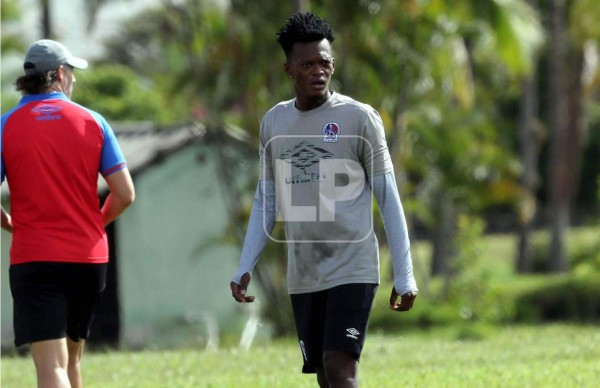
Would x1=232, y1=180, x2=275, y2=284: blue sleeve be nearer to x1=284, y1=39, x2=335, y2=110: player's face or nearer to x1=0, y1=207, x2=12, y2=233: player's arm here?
x1=284, y1=39, x2=335, y2=110: player's face

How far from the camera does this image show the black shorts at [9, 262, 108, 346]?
6238mm

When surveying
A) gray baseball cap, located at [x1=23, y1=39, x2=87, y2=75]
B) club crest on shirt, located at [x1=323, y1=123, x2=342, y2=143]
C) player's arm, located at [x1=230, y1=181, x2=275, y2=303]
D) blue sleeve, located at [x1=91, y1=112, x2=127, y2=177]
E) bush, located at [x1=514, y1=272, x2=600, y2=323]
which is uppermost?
gray baseball cap, located at [x1=23, y1=39, x2=87, y2=75]

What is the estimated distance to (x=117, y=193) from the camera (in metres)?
6.57

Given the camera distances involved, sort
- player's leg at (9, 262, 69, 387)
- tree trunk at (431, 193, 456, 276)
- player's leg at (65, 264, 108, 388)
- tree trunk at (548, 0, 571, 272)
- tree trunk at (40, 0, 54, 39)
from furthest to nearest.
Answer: tree trunk at (40, 0, 54, 39), tree trunk at (548, 0, 571, 272), tree trunk at (431, 193, 456, 276), player's leg at (65, 264, 108, 388), player's leg at (9, 262, 69, 387)

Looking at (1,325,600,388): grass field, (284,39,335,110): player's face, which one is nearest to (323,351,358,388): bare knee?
(284,39,335,110): player's face

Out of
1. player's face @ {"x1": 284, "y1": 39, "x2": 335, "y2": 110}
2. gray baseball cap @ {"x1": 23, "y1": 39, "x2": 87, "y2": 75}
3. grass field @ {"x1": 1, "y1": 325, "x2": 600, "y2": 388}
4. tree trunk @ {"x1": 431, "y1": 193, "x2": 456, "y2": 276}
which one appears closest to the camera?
player's face @ {"x1": 284, "y1": 39, "x2": 335, "y2": 110}

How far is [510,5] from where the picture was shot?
20.9m

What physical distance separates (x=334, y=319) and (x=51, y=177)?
1.51 metres

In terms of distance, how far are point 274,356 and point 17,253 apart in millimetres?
6975

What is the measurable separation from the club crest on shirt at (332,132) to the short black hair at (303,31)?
42 cm

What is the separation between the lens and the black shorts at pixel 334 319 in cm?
602

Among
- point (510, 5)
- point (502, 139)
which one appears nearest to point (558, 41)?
point (510, 5)

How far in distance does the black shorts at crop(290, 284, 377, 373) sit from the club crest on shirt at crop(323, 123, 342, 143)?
0.67 meters

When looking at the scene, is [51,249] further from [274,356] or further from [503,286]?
[503,286]
